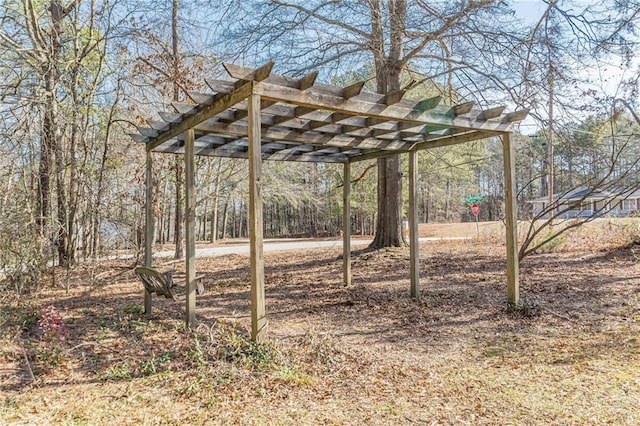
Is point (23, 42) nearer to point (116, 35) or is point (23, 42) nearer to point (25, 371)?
point (116, 35)

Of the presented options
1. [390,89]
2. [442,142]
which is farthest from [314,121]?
[390,89]

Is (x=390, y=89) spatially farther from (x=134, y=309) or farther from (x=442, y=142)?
(x=134, y=309)

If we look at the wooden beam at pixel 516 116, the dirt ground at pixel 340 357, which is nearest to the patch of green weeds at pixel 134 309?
the dirt ground at pixel 340 357

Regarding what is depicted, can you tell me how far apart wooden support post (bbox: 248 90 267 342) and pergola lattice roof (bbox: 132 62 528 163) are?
0.24m

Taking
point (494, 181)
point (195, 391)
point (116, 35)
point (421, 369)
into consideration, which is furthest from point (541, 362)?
point (494, 181)

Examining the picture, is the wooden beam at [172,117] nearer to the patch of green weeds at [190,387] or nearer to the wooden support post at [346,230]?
the patch of green weeds at [190,387]

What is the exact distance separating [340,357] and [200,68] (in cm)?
693

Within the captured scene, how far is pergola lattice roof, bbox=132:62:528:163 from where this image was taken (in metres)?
3.30

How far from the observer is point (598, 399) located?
2.55m

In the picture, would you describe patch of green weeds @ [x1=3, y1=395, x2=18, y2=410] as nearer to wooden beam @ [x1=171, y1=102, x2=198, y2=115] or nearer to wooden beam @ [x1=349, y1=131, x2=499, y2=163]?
wooden beam @ [x1=171, y1=102, x2=198, y2=115]

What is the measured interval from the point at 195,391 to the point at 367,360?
4.53 ft

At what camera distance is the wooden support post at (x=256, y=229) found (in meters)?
3.19

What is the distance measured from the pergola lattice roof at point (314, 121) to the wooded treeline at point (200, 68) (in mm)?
745

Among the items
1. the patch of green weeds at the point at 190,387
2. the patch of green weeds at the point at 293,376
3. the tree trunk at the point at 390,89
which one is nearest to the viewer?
the patch of green weeds at the point at 190,387
